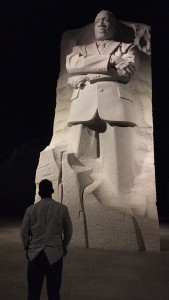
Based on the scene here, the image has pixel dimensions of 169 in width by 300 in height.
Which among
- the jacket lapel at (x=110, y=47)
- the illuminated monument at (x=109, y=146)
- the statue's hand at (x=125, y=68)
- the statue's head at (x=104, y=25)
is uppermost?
the statue's head at (x=104, y=25)

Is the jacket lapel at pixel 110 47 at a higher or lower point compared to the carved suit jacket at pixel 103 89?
higher

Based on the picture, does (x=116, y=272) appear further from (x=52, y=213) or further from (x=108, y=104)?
(x=108, y=104)

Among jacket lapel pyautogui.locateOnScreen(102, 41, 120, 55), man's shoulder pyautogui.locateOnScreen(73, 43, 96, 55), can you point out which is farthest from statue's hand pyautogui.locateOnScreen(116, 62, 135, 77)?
man's shoulder pyautogui.locateOnScreen(73, 43, 96, 55)

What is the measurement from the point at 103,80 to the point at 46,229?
3725 millimetres

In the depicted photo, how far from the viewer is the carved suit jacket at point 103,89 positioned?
219 inches

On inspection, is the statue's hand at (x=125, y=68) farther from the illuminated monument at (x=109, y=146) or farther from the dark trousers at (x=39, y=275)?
the dark trousers at (x=39, y=275)

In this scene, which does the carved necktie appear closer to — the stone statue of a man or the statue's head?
the stone statue of a man

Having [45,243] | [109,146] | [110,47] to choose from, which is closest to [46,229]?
[45,243]

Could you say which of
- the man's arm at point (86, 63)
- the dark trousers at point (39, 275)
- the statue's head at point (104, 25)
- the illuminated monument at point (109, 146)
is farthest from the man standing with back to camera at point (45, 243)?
the statue's head at point (104, 25)

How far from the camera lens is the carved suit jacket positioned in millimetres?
5566

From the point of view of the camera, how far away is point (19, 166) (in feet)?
46.8

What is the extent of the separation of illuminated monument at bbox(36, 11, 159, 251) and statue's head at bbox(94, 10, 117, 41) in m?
0.02

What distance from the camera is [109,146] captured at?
218 inches

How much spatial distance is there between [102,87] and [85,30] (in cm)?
151
